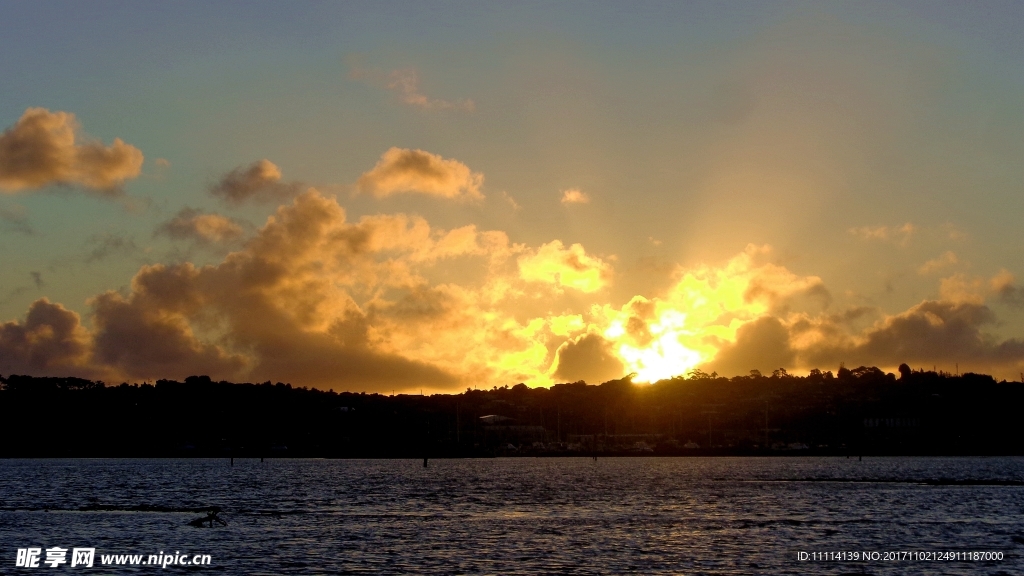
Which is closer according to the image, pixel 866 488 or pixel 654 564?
pixel 654 564

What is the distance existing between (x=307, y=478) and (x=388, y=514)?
86220 millimetres

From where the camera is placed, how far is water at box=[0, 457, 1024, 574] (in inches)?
2501

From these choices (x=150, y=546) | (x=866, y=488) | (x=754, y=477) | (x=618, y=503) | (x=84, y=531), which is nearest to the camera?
(x=150, y=546)

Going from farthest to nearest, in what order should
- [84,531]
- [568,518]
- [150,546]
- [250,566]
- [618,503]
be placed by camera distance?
[618,503], [568,518], [84,531], [150,546], [250,566]

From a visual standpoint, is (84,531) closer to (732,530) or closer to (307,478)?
(732,530)

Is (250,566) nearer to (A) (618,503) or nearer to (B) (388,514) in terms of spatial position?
(B) (388,514)

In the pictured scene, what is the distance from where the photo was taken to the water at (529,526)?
63.5 metres

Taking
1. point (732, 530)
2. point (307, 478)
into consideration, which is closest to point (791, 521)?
point (732, 530)

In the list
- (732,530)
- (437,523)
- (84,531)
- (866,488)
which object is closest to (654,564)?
(732,530)

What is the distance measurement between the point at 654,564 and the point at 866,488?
3347 inches

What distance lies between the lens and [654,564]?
63.6 m

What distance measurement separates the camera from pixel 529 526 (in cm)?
8575

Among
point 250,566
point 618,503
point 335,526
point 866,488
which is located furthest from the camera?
point 866,488

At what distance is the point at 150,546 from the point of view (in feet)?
234
